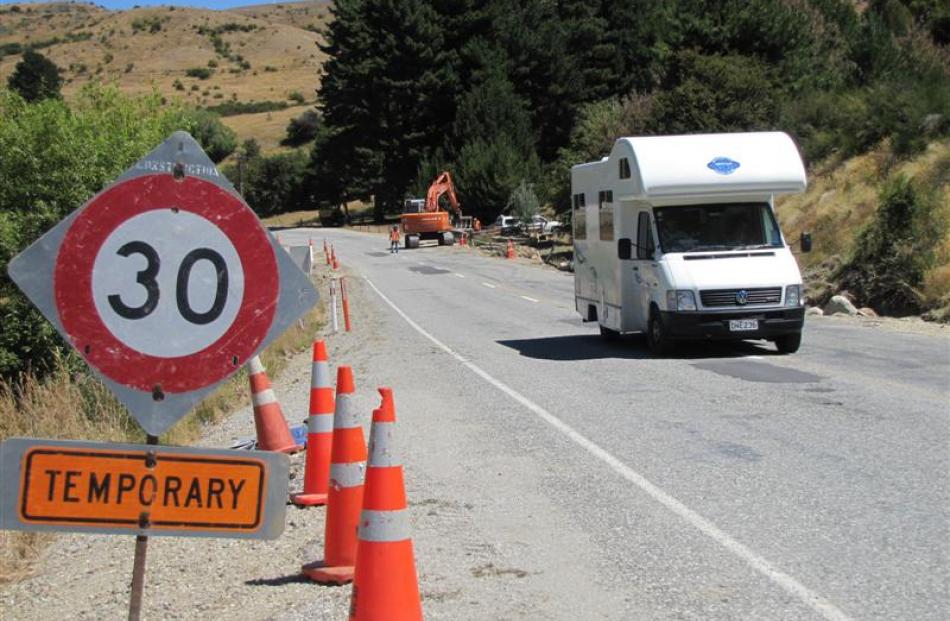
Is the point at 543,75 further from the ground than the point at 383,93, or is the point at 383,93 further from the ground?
the point at 543,75

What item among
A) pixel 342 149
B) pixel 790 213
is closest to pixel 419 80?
pixel 342 149

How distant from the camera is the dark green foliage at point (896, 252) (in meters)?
24.0

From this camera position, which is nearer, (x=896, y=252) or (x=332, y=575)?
(x=332, y=575)

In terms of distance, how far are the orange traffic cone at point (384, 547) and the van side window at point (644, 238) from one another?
1162 centimetres

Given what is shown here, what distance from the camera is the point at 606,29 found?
8238 centimetres

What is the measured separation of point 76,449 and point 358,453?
86.7 inches

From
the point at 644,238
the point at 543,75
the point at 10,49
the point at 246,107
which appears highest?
the point at 10,49

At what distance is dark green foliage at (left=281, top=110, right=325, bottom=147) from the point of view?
412 feet

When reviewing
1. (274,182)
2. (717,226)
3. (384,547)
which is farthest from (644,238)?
(274,182)

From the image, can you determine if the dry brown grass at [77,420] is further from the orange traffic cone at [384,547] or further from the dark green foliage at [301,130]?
the dark green foliage at [301,130]

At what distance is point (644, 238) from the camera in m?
16.5

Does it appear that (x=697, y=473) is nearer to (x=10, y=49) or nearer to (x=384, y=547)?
(x=384, y=547)

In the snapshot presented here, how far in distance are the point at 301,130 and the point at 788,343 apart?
115m

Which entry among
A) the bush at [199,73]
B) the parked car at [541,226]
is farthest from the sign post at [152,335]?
the bush at [199,73]
